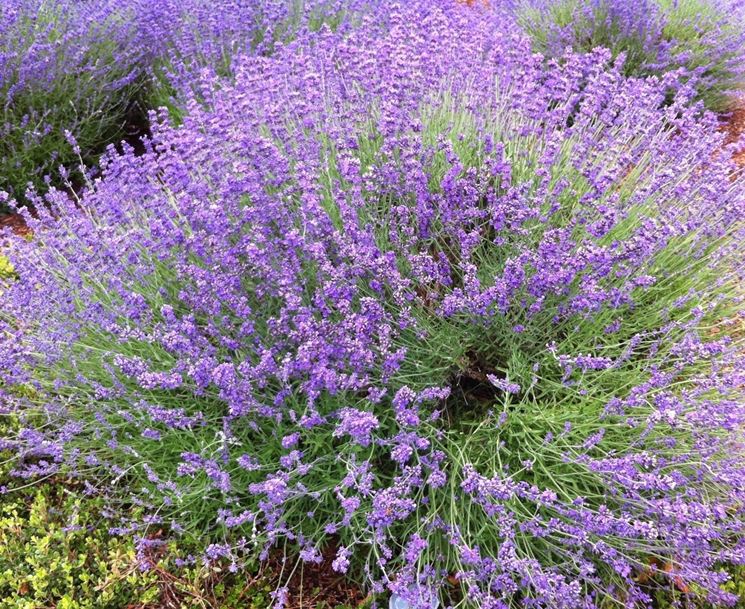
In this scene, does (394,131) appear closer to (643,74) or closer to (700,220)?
(700,220)

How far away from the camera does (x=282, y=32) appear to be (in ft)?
18.0

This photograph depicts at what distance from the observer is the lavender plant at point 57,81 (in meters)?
4.47

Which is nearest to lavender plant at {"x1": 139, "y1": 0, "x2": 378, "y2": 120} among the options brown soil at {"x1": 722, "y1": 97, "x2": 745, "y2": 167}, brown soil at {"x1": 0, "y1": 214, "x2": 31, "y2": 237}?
brown soil at {"x1": 0, "y1": 214, "x2": 31, "y2": 237}

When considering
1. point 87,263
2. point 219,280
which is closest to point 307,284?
point 219,280

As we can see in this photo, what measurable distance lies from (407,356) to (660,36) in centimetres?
456

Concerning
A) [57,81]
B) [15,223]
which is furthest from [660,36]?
[15,223]

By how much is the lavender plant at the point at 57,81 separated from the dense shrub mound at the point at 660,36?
3446mm

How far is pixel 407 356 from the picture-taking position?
2309 millimetres

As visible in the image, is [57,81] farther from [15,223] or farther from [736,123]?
[736,123]

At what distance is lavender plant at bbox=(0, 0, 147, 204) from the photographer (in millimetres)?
4469

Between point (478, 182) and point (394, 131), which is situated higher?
point (394, 131)

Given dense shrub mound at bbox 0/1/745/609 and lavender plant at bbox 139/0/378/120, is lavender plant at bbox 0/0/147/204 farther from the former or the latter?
dense shrub mound at bbox 0/1/745/609

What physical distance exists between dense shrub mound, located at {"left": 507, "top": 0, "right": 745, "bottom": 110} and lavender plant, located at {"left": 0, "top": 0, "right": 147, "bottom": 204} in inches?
136

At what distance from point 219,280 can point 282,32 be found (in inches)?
156
